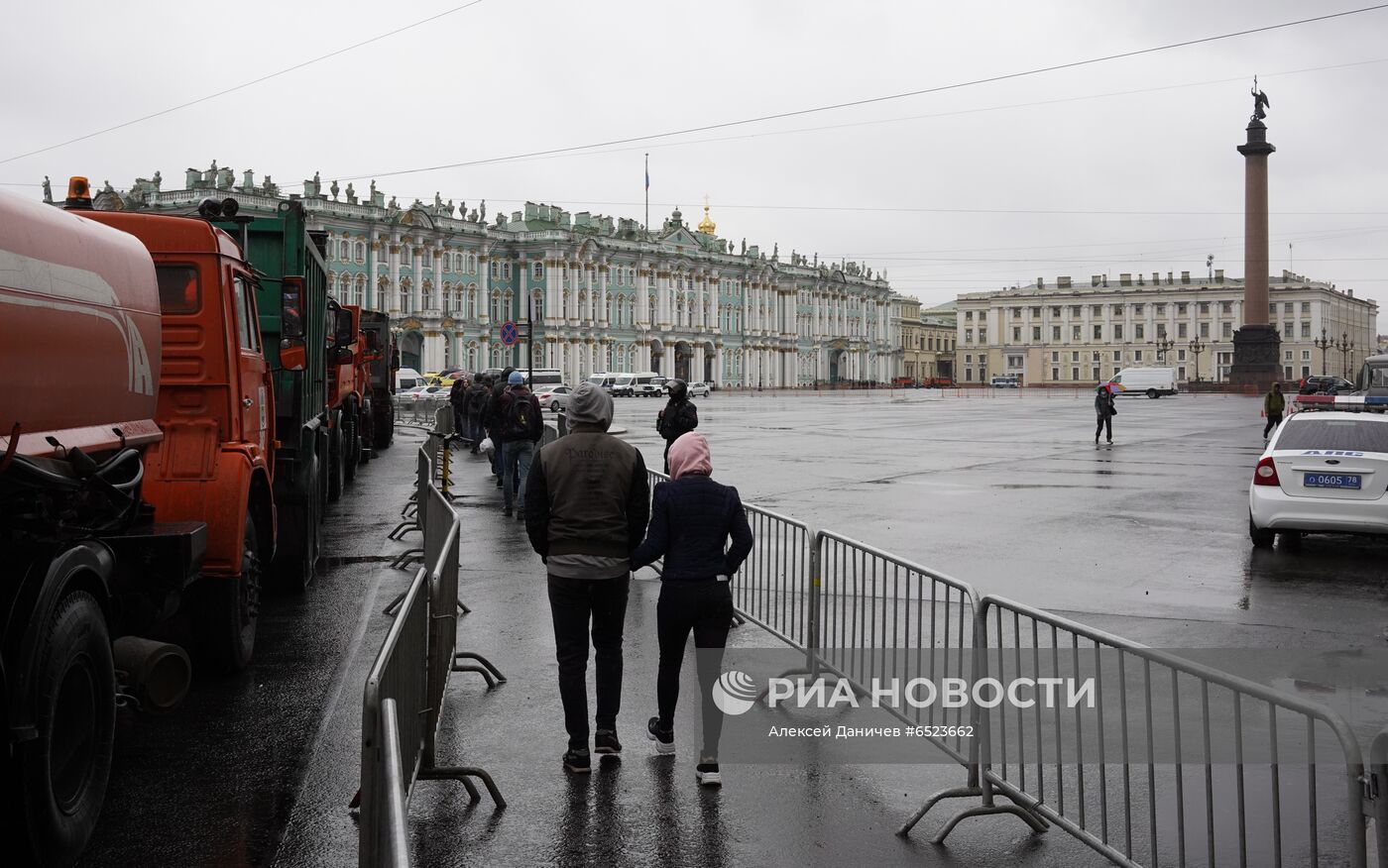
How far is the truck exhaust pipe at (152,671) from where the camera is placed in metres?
5.76

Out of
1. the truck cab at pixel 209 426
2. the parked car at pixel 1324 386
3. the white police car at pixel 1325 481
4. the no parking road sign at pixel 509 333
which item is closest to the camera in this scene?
the truck cab at pixel 209 426

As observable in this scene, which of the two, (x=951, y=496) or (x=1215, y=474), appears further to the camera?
(x=1215, y=474)

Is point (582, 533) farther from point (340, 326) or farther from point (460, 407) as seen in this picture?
point (460, 407)

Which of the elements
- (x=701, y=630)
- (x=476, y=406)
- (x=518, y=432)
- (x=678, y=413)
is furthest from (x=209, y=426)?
(x=476, y=406)

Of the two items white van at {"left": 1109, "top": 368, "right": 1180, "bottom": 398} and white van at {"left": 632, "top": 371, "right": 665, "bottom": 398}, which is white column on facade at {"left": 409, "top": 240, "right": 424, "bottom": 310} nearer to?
white van at {"left": 632, "top": 371, "right": 665, "bottom": 398}

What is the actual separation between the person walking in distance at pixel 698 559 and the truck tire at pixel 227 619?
9.95ft

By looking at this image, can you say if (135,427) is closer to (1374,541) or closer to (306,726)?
(306,726)

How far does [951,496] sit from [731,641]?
10.4m

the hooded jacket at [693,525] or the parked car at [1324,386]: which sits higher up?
the parked car at [1324,386]

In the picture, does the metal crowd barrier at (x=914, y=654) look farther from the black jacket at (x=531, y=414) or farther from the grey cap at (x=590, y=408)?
the black jacket at (x=531, y=414)

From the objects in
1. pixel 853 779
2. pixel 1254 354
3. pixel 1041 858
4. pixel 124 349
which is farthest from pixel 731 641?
pixel 1254 354

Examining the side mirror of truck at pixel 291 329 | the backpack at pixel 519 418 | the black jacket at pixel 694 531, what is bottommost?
the black jacket at pixel 694 531

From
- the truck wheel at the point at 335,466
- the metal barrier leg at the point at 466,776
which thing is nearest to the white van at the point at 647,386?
the truck wheel at the point at 335,466

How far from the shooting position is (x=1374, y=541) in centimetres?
1425
